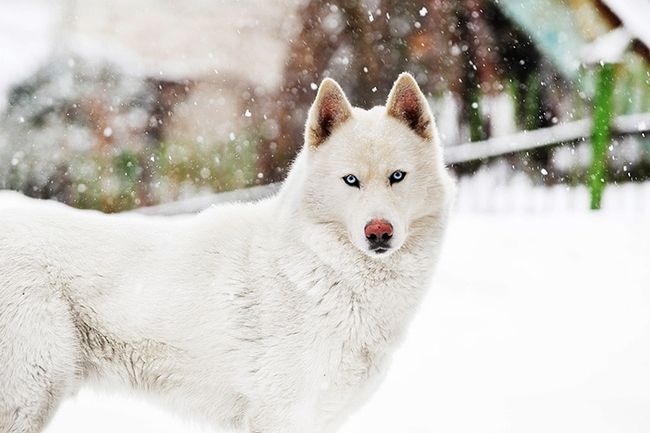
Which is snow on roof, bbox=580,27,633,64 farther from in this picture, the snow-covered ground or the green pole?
the snow-covered ground

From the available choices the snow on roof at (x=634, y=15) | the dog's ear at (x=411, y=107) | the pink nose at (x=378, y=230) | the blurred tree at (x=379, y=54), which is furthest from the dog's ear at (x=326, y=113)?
the blurred tree at (x=379, y=54)

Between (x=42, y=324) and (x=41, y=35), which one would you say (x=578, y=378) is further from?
(x=41, y=35)

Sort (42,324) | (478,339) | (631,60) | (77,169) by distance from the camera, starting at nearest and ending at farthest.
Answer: (42,324)
(478,339)
(631,60)
(77,169)

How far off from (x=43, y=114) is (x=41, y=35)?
3.67ft

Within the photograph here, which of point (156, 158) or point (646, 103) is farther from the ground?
point (646, 103)

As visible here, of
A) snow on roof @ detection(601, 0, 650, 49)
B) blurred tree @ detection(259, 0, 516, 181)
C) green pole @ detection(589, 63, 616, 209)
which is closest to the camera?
green pole @ detection(589, 63, 616, 209)

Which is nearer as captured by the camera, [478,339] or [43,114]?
[478,339]

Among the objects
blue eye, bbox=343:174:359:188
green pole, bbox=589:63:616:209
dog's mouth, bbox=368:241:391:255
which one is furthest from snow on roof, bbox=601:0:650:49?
dog's mouth, bbox=368:241:391:255

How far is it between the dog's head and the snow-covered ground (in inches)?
40.3

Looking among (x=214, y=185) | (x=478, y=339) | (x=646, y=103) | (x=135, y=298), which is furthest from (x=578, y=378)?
(x=214, y=185)

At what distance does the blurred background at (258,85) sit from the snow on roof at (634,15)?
49 mm

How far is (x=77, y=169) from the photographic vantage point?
30.7 ft

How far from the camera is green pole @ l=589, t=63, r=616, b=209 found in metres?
7.60

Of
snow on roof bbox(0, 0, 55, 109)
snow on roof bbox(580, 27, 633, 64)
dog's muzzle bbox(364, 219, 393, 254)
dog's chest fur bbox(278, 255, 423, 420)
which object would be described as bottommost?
dog's chest fur bbox(278, 255, 423, 420)
